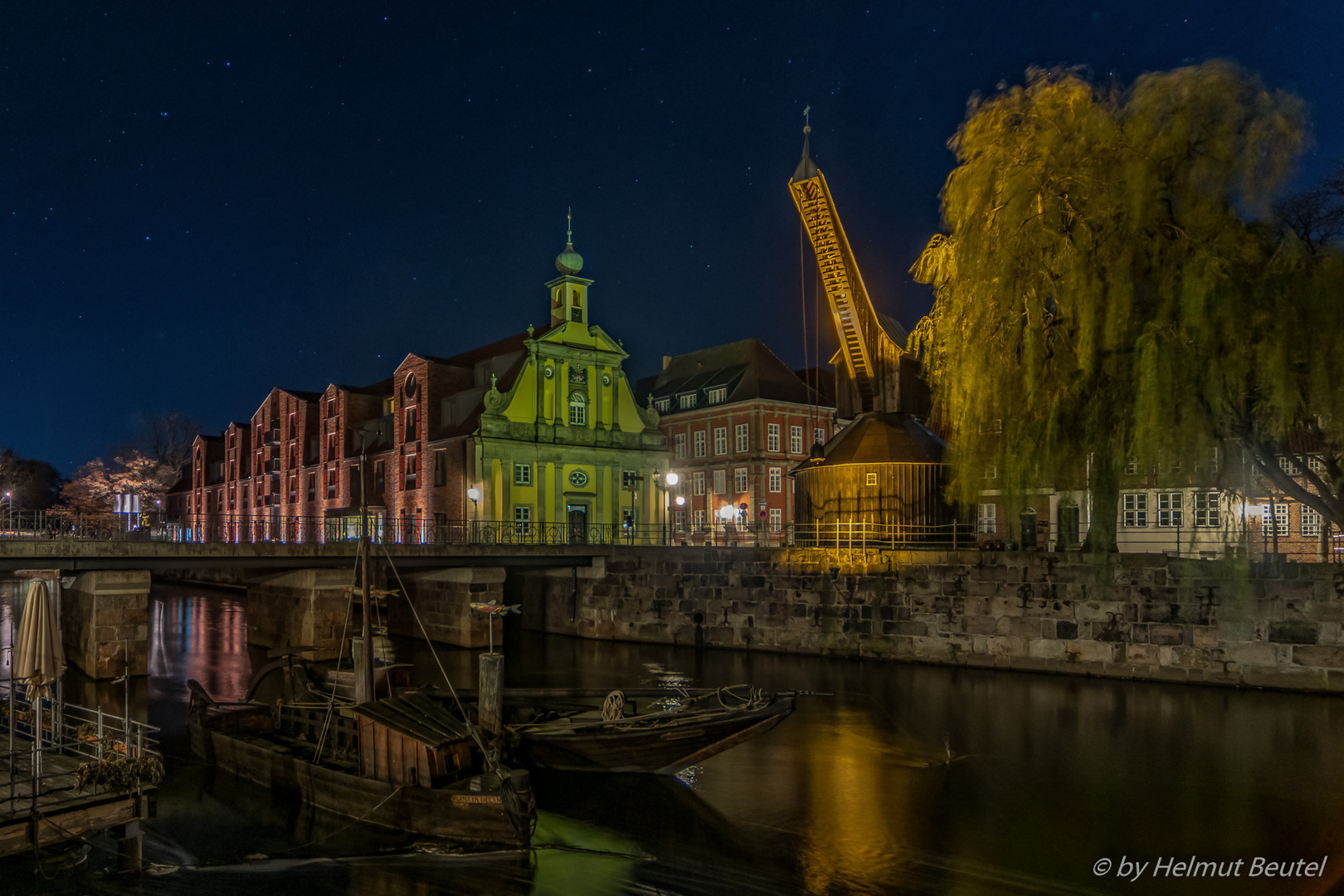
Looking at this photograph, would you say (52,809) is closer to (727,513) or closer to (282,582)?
(282,582)

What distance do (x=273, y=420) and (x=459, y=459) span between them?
26606mm

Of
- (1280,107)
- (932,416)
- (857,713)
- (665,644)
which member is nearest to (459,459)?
(665,644)

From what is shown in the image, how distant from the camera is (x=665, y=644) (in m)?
35.7

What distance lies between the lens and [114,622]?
2889cm

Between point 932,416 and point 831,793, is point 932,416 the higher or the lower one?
the higher one

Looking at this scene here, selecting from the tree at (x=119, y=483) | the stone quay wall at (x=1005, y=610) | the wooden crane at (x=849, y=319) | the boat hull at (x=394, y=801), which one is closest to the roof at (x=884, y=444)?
the wooden crane at (x=849, y=319)

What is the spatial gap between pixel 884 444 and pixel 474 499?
18.7 m

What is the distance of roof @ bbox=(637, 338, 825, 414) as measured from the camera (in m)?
59.8

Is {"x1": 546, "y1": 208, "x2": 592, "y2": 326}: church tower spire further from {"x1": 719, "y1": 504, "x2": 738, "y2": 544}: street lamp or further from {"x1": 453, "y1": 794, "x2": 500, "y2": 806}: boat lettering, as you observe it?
{"x1": 453, "y1": 794, "x2": 500, "y2": 806}: boat lettering

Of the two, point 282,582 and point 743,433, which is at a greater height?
point 743,433

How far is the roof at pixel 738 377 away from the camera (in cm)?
5981

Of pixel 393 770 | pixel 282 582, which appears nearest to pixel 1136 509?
pixel 393 770

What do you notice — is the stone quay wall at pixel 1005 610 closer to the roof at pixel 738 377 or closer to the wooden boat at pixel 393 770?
the wooden boat at pixel 393 770

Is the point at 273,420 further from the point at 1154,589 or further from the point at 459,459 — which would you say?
the point at 1154,589
